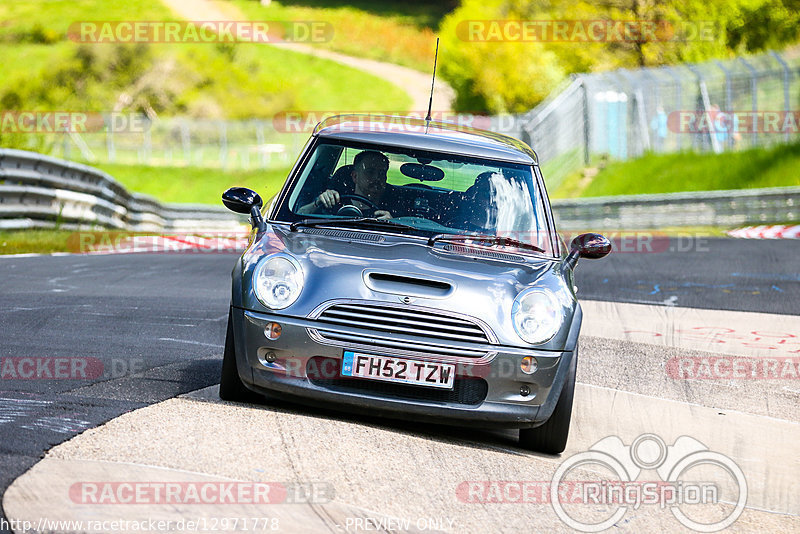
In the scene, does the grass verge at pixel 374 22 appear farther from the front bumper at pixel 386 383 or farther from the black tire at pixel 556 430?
the front bumper at pixel 386 383

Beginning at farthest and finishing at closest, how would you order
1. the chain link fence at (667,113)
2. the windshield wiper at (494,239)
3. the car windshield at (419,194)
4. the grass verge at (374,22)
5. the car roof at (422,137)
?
the grass verge at (374,22) < the chain link fence at (667,113) < the car roof at (422,137) < the car windshield at (419,194) < the windshield wiper at (494,239)

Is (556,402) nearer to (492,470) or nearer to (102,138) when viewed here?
(492,470)

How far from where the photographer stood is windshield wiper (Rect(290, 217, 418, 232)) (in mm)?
6270

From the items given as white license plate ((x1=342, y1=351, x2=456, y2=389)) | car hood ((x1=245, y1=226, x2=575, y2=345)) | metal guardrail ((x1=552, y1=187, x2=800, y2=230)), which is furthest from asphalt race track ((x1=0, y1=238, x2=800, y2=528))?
metal guardrail ((x1=552, y1=187, x2=800, y2=230))

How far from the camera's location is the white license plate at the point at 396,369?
5.44 m

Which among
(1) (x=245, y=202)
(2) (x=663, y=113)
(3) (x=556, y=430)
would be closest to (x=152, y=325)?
(1) (x=245, y=202)

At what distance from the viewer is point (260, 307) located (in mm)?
5547

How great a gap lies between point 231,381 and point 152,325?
3096 millimetres

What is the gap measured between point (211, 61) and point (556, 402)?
73.6 metres

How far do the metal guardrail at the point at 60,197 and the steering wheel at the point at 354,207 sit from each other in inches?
369

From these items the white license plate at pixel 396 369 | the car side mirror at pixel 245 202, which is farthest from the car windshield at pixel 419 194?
the white license plate at pixel 396 369

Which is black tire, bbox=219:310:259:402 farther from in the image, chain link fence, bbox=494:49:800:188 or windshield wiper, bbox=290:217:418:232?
chain link fence, bbox=494:49:800:188

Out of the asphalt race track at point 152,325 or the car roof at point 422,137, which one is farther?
the car roof at point 422,137

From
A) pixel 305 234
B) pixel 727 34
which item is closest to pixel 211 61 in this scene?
pixel 727 34
